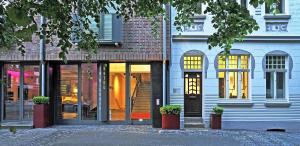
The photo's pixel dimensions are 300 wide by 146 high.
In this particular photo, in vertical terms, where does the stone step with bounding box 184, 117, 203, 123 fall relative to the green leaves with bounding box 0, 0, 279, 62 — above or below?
below

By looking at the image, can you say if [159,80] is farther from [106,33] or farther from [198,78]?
[106,33]

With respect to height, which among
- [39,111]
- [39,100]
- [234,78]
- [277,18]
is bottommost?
[39,111]

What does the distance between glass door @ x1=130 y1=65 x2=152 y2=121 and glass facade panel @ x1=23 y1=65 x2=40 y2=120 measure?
13.5ft

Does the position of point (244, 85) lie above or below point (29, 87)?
above

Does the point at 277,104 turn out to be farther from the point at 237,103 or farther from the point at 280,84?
the point at 237,103

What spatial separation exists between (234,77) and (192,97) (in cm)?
199

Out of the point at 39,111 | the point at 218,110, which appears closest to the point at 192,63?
the point at 218,110

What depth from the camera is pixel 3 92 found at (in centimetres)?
2020

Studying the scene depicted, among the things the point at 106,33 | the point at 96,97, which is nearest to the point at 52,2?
the point at 106,33

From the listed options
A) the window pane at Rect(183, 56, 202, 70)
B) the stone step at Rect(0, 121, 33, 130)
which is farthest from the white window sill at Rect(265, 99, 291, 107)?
the stone step at Rect(0, 121, 33, 130)

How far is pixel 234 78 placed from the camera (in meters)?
19.9

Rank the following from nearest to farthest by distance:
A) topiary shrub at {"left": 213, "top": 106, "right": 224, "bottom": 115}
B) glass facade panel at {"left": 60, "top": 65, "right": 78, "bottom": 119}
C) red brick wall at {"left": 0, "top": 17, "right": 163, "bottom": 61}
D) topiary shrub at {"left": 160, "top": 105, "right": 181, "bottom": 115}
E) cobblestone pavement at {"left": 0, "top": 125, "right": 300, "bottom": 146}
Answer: cobblestone pavement at {"left": 0, "top": 125, "right": 300, "bottom": 146}, topiary shrub at {"left": 160, "top": 105, "right": 181, "bottom": 115}, topiary shrub at {"left": 213, "top": 106, "right": 224, "bottom": 115}, red brick wall at {"left": 0, "top": 17, "right": 163, "bottom": 61}, glass facade panel at {"left": 60, "top": 65, "right": 78, "bottom": 119}

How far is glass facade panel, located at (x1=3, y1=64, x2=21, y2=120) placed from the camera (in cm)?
2027

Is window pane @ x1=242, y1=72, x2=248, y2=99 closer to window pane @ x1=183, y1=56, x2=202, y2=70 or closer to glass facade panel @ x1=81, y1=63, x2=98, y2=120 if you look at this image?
window pane @ x1=183, y1=56, x2=202, y2=70
